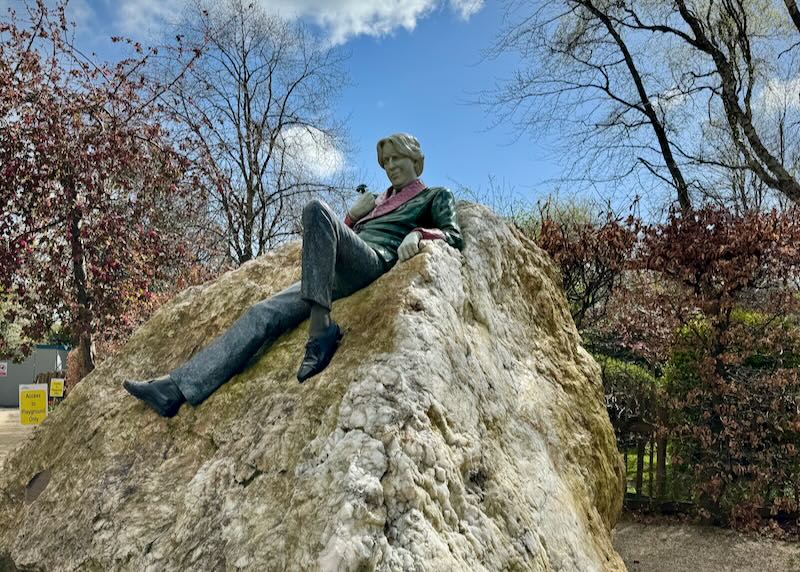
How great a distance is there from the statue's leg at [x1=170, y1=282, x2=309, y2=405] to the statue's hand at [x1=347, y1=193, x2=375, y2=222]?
81 cm

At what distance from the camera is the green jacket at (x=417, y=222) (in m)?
3.28

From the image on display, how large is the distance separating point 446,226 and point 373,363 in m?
1.19

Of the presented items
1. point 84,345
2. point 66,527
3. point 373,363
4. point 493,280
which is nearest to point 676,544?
point 493,280

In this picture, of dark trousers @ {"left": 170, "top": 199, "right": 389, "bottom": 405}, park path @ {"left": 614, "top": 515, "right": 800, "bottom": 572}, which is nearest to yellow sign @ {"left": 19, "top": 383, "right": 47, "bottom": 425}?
dark trousers @ {"left": 170, "top": 199, "right": 389, "bottom": 405}

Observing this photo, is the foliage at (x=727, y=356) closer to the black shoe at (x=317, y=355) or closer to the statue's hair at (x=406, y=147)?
the statue's hair at (x=406, y=147)

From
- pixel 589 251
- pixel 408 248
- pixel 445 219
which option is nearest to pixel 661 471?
pixel 589 251

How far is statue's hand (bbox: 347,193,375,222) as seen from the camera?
3.67m

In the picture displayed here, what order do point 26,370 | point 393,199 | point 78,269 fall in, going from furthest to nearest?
point 26,370
point 78,269
point 393,199

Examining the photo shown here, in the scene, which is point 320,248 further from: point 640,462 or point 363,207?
point 640,462

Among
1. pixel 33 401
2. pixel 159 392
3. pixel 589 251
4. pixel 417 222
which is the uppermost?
pixel 589 251

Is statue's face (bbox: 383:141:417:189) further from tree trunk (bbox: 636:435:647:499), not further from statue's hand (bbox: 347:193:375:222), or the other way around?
tree trunk (bbox: 636:435:647:499)

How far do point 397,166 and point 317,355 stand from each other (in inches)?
56.8

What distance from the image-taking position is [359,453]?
2.06 meters

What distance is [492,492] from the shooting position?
7.80 ft
